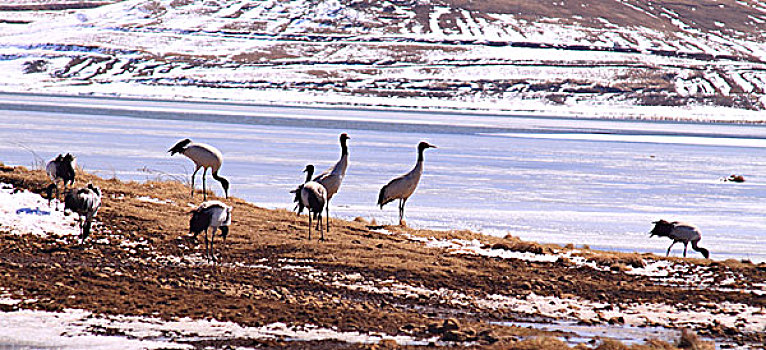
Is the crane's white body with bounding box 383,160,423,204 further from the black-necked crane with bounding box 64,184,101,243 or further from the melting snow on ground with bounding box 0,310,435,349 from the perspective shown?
the melting snow on ground with bounding box 0,310,435,349

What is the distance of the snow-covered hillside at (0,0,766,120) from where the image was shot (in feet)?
292

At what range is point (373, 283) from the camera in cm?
1032

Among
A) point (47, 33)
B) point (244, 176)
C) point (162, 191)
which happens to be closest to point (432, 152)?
point (244, 176)

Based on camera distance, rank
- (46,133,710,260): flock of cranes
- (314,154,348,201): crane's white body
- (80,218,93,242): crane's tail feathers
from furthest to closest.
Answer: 1. (314,154,348,201): crane's white body
2. (80,218,93,242): crane's tail feathers
3. (46,133,710,260): flock of cranes

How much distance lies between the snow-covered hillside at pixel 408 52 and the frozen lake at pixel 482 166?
34.2m

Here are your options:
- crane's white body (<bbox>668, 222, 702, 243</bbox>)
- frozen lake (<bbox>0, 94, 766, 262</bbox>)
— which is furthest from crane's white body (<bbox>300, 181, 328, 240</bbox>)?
crane's white body (<bbox>668, 222, 702, 243</bbox>)

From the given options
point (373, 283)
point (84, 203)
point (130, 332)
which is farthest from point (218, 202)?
point (130, 332)

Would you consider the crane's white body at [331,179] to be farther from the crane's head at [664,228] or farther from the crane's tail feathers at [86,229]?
the crane's head at [664,228]

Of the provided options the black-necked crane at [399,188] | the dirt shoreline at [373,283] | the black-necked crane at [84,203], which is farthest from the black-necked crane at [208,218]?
the black-necked crane at [399,188]

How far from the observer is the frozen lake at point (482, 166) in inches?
694

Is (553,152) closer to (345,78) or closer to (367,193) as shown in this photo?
(367,193)

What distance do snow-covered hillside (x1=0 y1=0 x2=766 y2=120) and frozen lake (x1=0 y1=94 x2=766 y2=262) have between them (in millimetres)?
34151

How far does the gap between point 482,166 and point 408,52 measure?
83181mm

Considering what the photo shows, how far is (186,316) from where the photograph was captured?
851 centimetres
